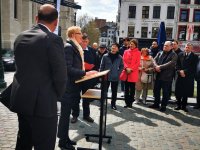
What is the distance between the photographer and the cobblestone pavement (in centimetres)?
525

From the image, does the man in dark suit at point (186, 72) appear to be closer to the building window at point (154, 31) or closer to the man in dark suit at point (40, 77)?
the man in dark suit at point (40, 77)

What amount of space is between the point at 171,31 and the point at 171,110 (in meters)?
35.2

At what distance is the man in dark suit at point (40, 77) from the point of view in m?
2.79

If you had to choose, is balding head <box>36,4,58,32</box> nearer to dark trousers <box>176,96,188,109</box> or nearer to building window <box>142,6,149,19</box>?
dark trousers <box>176,96,188,109</box>

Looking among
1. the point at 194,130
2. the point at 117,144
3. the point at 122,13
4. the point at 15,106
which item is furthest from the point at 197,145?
the point at 122,13

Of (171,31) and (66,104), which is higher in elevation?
(171,31)

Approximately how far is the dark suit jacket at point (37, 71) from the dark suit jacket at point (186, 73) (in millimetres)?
6166

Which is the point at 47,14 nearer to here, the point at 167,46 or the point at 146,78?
the point at 167,46

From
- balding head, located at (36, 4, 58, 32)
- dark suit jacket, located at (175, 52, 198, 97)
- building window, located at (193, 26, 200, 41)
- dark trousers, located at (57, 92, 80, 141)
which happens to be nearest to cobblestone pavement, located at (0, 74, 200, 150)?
dark trousers, located at (57, 92, 80, 141)

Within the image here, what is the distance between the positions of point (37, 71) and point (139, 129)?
161 inches

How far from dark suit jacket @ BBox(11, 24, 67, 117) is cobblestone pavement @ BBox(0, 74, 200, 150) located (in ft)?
7.22

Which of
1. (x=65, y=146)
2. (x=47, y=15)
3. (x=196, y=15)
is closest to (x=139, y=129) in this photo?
(x=65, y=146)

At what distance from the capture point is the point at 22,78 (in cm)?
283

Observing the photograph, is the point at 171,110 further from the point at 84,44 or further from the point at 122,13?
the point at 122,13
